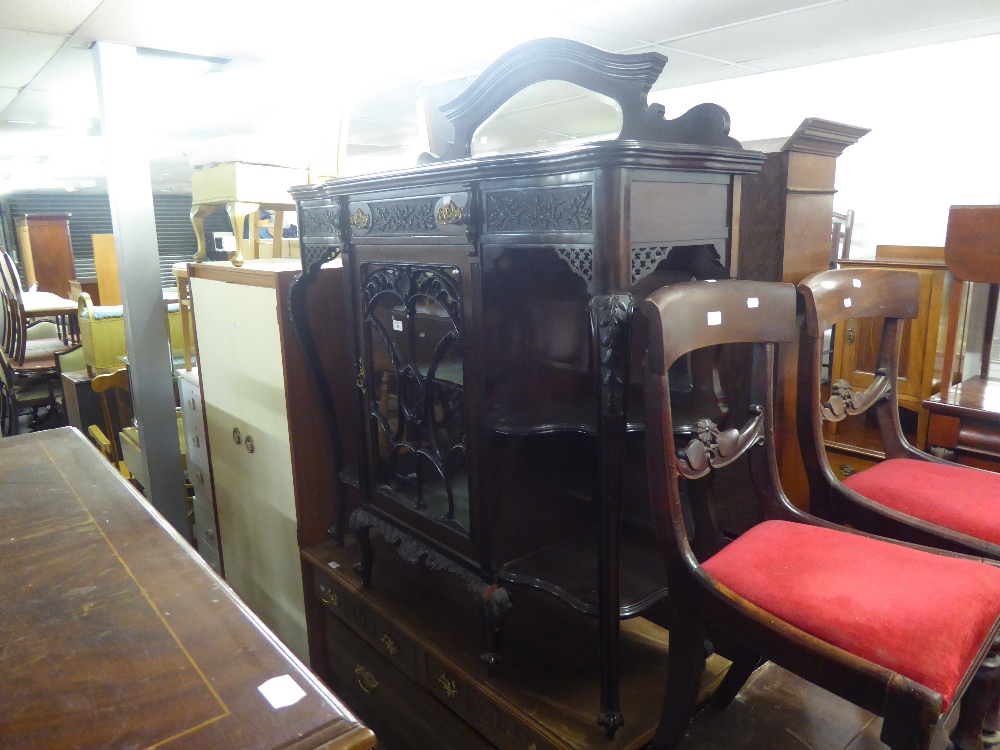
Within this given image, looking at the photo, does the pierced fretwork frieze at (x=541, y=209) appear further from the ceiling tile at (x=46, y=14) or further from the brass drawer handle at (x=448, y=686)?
the ceiling tile at (x=46, y=14)

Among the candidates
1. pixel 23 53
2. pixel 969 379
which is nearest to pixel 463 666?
pixel 969 379

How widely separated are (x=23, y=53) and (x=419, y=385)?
2844mm

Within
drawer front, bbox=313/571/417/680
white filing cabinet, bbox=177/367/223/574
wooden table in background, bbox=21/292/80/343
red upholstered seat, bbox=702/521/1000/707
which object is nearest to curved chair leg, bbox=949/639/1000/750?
red upholstered seat, bbox=702/521/1000/707

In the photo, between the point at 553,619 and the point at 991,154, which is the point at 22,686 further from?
the point at 991,154

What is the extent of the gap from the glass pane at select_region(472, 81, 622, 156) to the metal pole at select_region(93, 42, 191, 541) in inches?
69.9

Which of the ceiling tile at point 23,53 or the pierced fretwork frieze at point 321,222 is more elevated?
the ceiling tile at point 23,53

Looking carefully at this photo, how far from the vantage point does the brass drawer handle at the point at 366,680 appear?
2129mm

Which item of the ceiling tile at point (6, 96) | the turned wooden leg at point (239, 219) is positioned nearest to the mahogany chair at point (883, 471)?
the turned wooden leg at point (239, 219)

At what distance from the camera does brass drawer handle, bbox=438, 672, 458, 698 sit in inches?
68.2

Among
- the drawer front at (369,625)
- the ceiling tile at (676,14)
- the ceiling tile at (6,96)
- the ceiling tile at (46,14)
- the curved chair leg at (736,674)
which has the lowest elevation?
the drawer front at (369,625)

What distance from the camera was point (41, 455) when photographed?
1.81 m

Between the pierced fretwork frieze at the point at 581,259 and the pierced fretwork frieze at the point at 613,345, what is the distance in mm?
50

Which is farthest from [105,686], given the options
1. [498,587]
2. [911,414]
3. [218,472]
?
[911,414]

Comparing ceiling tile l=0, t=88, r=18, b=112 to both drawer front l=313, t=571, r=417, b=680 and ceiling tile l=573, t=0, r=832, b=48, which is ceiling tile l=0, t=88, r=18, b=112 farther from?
drawer front l=313, t=571, r=417, b=680
